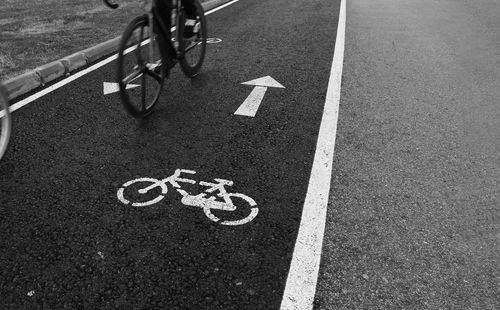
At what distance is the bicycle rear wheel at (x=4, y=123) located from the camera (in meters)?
3.80

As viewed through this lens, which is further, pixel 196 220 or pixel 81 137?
pixel 81 137

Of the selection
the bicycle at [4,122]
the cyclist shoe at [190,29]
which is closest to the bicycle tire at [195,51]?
the cyclist shoe at [190,29]

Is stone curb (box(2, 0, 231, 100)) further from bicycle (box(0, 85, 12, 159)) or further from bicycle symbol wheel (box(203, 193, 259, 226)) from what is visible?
bicycle symbol wheel (box(203, 193, 259, 226))

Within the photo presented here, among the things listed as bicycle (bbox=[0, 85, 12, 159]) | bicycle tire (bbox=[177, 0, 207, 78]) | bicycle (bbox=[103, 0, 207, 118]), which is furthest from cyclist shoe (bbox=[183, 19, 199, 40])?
bicycle (bbox=[0, 85, 12, 159])

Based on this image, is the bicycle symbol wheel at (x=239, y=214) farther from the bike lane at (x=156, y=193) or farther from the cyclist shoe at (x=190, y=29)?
the cyclist shoe at (x=190, y=29)

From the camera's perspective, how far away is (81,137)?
174 inches

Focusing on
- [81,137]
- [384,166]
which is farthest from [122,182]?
[384,166]

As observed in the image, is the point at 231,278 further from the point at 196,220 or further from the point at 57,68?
the point at 57,68

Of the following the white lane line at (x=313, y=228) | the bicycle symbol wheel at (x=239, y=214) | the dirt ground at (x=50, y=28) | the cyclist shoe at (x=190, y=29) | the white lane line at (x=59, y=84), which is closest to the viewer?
the white lane line at (x=313, y=228)

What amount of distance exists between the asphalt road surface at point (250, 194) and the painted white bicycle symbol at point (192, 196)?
2 cm

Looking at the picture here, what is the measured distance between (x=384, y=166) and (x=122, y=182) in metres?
2.41

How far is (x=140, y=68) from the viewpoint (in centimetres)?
464

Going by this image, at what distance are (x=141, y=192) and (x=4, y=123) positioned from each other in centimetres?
150

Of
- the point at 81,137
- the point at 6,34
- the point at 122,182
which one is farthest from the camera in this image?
the point at 6,34
